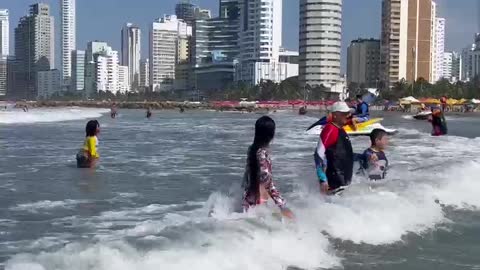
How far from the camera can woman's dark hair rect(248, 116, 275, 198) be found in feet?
18.5

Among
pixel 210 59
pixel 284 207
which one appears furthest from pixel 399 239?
pixel 210 59

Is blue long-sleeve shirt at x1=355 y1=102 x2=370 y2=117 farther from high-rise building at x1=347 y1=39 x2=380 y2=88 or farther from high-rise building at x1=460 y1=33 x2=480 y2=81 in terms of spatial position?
high-rise building at x1=460 y1=33 x2=480 y2=81

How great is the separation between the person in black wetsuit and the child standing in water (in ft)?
2.44

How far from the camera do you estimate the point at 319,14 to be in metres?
158

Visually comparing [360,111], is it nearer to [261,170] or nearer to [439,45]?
[261,170]

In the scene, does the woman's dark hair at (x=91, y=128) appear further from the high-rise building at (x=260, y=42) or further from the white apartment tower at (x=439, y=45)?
the white apartment tower at (x=439, y=45)

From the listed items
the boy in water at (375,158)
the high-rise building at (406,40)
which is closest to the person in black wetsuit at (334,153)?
the boy in water at (375,158)

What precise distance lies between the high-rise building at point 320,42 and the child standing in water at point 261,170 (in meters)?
150

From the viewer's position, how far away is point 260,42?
180 m

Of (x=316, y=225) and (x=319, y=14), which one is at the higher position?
(x=319, y=14)

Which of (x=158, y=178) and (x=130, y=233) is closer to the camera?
(x=130, y=233)

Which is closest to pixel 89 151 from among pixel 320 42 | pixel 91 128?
pixel 91 128

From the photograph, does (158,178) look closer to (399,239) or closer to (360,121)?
(399,239)

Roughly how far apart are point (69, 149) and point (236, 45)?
182 m
